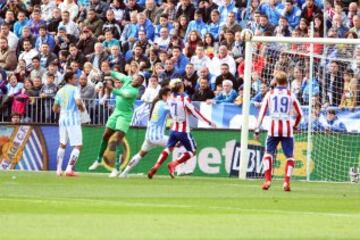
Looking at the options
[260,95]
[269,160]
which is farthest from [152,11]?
[269,160]

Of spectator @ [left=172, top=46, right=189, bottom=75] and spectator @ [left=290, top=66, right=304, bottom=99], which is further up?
spectator @ [left=172, top=46, right=189, bottom=75]

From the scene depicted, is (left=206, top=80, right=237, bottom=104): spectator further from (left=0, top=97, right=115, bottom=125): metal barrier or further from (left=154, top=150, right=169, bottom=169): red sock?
(left=154, top=150, right=169, bottom=169): red sock

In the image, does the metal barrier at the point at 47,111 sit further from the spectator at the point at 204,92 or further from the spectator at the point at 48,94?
the spectator at the point at 204,92

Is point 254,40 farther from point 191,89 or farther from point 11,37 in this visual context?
point 11,37

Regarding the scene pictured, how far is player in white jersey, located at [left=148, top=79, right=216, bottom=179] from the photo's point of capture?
27.5 m

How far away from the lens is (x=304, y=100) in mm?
29234

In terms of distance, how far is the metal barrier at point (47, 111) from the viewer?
31.7m

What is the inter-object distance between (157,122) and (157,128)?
152 mm

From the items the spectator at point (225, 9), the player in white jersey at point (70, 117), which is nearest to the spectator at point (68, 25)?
the spectator at point (225, 9)

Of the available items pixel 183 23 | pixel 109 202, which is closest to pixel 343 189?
pixel 109 202

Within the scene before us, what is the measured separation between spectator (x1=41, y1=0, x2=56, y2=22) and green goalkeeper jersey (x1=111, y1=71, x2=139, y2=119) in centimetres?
923

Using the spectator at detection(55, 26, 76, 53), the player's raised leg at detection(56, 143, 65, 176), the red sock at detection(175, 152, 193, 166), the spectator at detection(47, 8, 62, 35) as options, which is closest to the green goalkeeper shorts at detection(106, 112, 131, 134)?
the player's raised leg at detection(56, 143, 65, 176)

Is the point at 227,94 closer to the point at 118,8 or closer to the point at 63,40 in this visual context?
the point at 118,8

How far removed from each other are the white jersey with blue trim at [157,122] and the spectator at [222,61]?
3150mm
